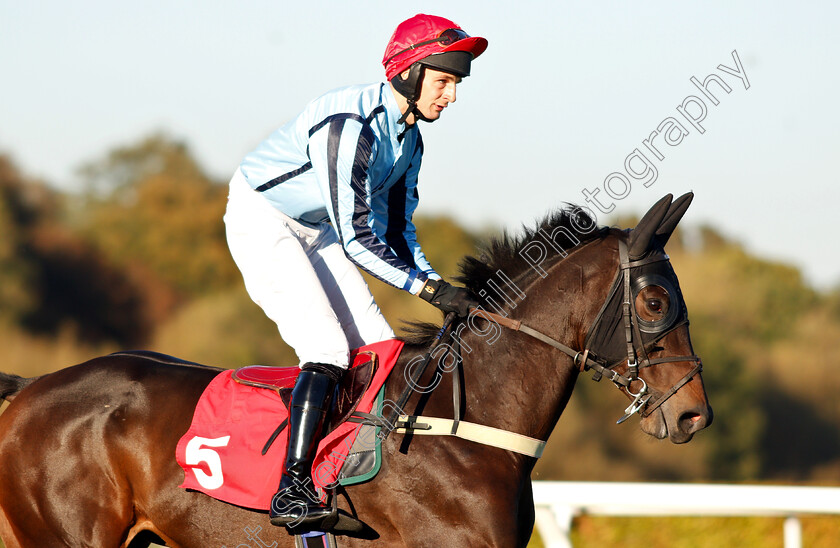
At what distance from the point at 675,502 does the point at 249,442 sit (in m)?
2.79

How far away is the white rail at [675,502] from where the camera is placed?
5.05 m

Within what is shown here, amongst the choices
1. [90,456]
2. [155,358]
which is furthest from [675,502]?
[90,456]

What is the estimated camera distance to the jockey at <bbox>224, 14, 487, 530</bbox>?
3586mm

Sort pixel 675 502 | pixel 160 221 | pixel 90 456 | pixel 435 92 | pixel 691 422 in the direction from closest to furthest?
pixel 691 422 < pixel 435 92 < pixel 90 456 < pixel 675 502 < pixel 160 221

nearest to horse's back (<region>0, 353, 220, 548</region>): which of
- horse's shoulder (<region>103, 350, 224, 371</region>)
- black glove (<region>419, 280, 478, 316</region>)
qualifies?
horse's shoulder (<region>103, 350, 224, 371</region>)

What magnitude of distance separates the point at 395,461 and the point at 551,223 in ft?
3.88

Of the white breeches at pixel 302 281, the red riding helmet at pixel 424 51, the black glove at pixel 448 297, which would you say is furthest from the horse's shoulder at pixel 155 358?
the red riding helmet at pixel 424 51

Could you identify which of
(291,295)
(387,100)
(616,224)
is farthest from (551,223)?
(291,295)

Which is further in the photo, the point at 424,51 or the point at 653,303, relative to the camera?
the point at 424,51

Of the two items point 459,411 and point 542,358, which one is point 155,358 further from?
point 542,358

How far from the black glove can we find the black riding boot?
1.82 feet

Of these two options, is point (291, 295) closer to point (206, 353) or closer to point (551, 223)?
point (551, 223)

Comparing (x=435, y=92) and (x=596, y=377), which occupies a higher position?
(x=435, y=92)

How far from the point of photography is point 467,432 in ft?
11.6
